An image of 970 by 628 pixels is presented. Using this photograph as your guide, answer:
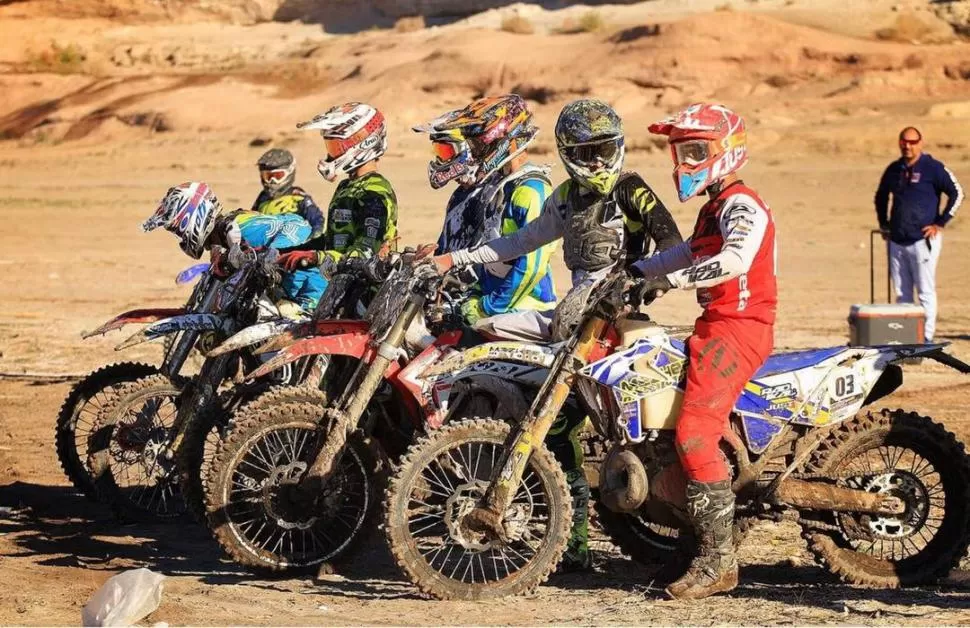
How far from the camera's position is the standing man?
14.7 meters

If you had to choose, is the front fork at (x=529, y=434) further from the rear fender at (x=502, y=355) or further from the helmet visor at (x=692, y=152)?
the helmet visor at (x=692, y=152)

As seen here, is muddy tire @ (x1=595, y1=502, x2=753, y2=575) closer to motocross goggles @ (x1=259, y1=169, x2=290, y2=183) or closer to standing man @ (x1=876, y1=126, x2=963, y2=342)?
motocross goggles @ (x1=259, y1=169, x2=290, y2=183)

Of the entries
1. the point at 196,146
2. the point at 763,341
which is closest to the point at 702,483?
the point at 763,341

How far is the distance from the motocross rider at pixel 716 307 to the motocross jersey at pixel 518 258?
1.06 m

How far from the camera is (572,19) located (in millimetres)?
51406

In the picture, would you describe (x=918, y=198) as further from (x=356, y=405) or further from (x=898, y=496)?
(x=356, y=405)

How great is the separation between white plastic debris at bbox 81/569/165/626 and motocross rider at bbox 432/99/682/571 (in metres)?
1.79

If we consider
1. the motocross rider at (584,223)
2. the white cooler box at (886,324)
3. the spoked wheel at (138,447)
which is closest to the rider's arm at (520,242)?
the motocross rider at (584,223)

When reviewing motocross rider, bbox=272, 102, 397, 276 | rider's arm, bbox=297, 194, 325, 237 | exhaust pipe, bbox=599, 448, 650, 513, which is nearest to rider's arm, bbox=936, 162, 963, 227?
rider's arm, bbox=297, 194, 325, 237

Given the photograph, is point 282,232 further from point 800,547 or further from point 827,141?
point 827,141

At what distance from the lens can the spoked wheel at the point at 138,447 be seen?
878 centimetres

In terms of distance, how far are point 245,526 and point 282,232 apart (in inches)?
81.9

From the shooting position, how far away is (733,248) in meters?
6.41

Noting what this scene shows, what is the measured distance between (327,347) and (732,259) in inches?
75.5
